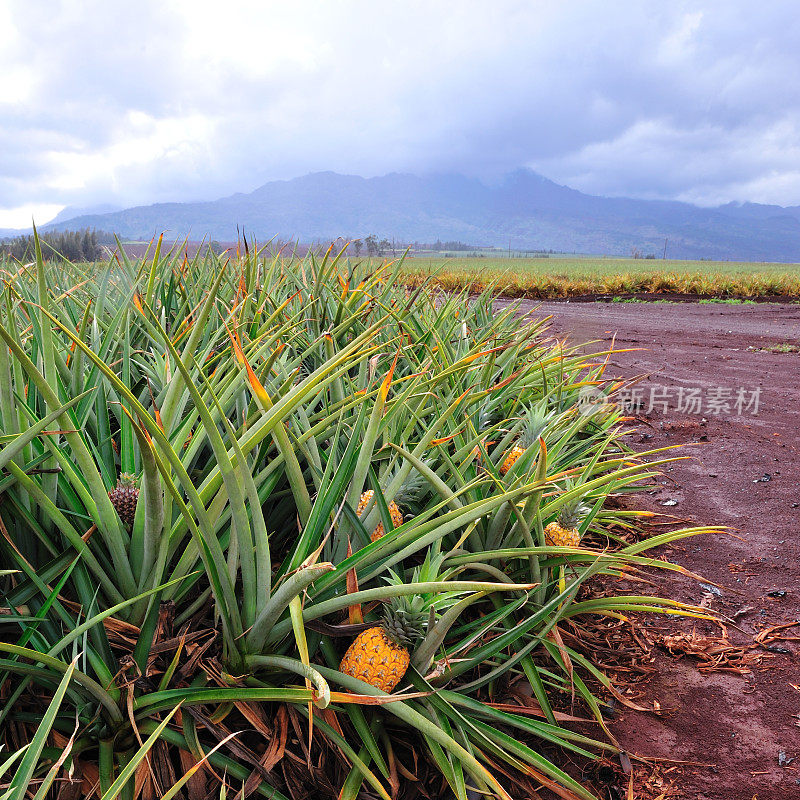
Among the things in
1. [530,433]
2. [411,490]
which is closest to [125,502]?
[411,490]

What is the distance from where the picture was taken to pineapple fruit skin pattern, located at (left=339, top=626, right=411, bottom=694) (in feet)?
3.01

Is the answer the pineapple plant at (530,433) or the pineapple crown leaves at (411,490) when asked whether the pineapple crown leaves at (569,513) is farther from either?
the pineapple crown leaves at (411,490)

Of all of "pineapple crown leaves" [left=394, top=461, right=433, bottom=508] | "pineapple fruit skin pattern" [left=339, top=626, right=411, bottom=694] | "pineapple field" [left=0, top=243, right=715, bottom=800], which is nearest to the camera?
"pineapple field" [left=0, top=243, right=715, bottom=800]

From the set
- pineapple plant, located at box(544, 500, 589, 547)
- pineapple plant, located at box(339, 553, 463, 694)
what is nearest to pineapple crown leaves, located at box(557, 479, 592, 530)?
pineapple plant, located at box(544, 500, 589, 547)

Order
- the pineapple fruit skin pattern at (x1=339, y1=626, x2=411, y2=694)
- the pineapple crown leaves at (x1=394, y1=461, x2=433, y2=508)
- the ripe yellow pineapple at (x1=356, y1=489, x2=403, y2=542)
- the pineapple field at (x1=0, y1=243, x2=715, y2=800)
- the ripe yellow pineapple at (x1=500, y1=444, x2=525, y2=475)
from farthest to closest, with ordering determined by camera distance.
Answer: the ripe yellow pineapple at (x1=500, y1=444, x2=525, y2=475) → the pineapple crown leaves at (x1=394, y1=461, x2=433, y2=508) → the ripe yellow pineapple at (x1=356, y1=489, x2=403, y2=542) → the pineapple fruit skin pattern at (x1=339, y1=626, x2=411, y2=694) → the pineapple field at (x1=0, y1=243, x2=715, y2=800)

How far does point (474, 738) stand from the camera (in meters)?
0.99

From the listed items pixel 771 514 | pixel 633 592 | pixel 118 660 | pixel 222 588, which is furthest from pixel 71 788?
pixel 771 514

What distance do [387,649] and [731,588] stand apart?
143cm

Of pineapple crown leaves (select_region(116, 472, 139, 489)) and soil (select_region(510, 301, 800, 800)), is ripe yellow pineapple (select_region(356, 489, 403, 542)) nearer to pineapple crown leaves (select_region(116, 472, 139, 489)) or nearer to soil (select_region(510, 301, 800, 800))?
pineapple crown leaves (select_region(116, 472, 139, 489))

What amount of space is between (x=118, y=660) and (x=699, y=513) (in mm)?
2200

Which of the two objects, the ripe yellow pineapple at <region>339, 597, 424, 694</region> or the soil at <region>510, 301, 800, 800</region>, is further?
the soil at <region>510, 301, 800, 800</region>

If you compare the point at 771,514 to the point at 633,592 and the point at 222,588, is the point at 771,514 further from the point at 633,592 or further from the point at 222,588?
the point at 222,588

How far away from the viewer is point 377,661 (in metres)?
0.92

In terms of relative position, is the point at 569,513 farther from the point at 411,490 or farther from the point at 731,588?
the point at 731,588
